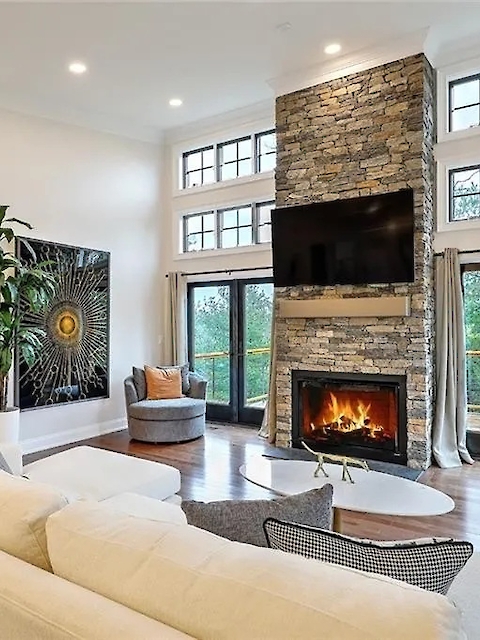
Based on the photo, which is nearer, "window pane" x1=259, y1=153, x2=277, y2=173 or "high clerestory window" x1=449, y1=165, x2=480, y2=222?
"high clerestory window" x1=449, y1=165, x2=480, y2=222

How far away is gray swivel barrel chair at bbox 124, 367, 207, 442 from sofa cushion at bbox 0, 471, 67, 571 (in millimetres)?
4463

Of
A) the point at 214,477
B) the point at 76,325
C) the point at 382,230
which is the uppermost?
the point at 382,230

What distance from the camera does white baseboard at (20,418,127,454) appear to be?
5824mm

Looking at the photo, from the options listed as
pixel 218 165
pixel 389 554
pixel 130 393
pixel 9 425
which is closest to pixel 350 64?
pixel 218 165

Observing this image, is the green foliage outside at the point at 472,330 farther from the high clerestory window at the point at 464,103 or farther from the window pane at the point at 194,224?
the window pane at the point at 194,224

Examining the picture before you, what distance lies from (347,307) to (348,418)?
48.7 inches

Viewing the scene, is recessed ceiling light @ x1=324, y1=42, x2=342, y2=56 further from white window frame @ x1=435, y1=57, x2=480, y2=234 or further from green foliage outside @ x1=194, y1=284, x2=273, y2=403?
green foliage outside @ x1=194, y1=284, x2=273, y2=403

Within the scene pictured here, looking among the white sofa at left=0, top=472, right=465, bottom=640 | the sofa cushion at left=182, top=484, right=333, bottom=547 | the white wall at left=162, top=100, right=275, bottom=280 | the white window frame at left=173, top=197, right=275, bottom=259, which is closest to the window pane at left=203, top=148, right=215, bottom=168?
the white wall at left=162, top=100, right=275, bottom=280

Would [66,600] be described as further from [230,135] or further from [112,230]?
[230,135]

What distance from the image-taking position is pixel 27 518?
4.71 feet

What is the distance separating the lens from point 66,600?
1145mm

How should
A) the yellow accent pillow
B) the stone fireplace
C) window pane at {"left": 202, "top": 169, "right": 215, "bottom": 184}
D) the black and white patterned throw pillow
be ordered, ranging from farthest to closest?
1. window pane at {"left": 202, "top": 169, "right": 215, "bottom": 184}
2. the yellow accent pillow
3. the stone fireplace
4. the black and white patterned throw pillow

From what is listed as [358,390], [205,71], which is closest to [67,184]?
[205,71]

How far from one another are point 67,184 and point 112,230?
2.76 ft
